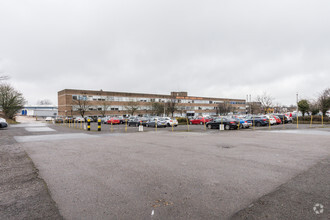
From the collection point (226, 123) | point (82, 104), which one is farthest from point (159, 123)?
point (82, 104)

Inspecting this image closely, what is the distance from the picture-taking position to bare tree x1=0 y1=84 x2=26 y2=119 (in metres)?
44.7

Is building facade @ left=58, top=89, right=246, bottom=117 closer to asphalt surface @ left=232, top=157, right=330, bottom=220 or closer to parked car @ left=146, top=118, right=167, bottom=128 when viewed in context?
parked car @ left=146, top=118, right=167, bottom=128

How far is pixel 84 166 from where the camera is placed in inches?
247

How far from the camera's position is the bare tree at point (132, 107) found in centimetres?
6976

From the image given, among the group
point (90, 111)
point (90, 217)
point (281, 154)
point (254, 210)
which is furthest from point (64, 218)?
point (90, 111)

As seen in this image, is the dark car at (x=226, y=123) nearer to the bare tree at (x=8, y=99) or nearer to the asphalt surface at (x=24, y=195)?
the asphalt surface at (x=24, y=195)

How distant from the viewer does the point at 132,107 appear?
6931 cm

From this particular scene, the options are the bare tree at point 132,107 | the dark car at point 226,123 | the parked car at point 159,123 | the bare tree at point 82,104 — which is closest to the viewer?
the dark car at point 226,123

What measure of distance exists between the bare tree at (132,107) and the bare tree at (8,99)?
32269 millimetres

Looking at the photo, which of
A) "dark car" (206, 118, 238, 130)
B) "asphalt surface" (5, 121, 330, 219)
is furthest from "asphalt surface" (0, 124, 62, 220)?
"dark car" (206, 118, 238, 130)

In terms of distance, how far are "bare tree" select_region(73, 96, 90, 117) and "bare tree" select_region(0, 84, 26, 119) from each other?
16.8 metres

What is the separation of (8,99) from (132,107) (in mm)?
34227

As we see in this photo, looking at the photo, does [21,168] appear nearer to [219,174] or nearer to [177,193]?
[177,193]

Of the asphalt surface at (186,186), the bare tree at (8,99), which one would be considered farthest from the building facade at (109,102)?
the asphalt surface at (186,186)
